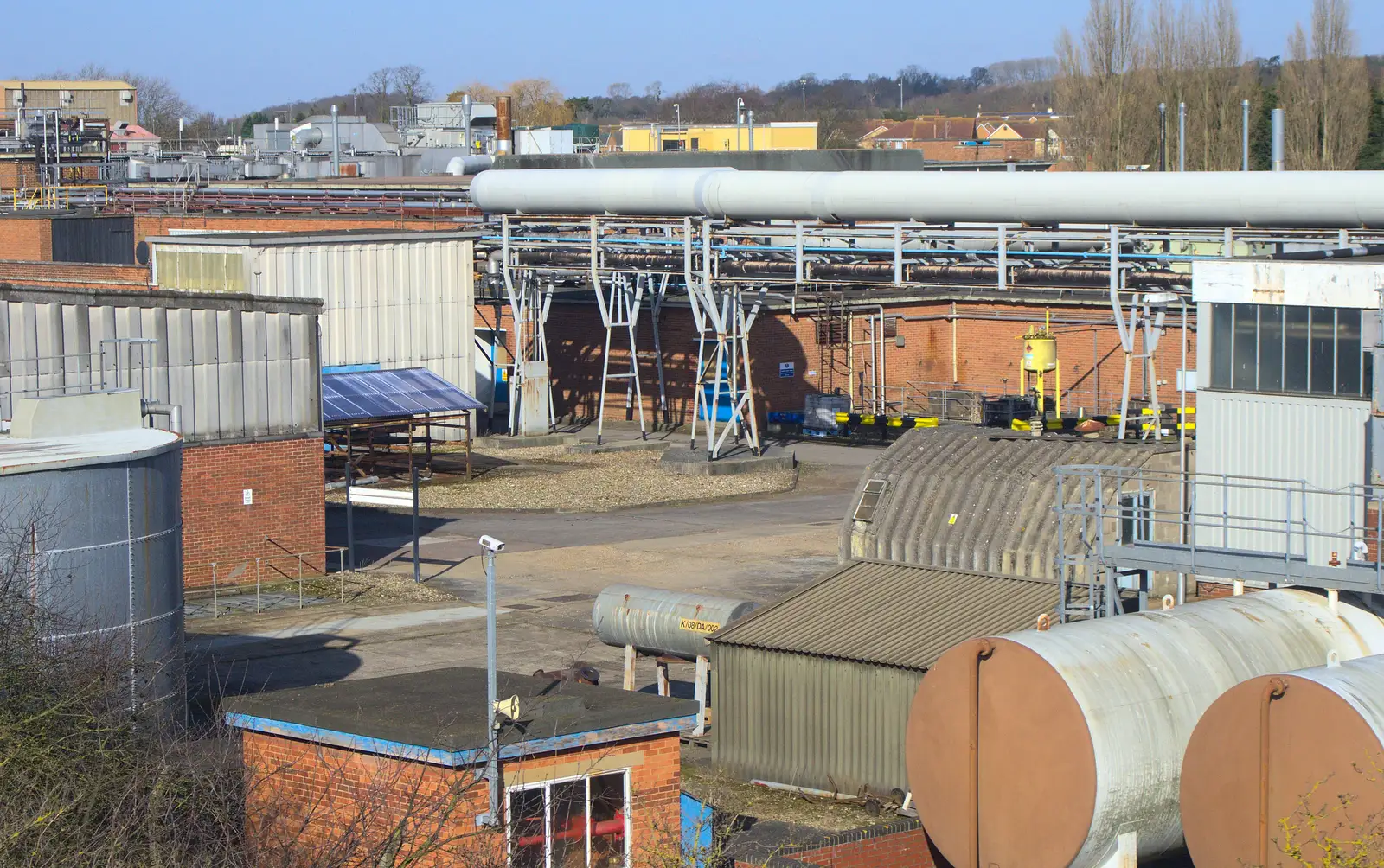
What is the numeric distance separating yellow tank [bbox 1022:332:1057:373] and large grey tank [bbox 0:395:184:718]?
28.5m

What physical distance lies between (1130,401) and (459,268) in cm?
1765

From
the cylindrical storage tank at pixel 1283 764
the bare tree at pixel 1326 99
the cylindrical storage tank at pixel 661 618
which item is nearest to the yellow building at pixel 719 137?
the bare tree at pixel 1326 99

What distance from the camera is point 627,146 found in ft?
350

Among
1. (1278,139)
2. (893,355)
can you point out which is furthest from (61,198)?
(1278,139)

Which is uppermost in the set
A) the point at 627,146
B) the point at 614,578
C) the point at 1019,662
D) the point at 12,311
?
the point at 627,146

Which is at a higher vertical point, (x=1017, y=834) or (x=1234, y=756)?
(x=1234, y=756)

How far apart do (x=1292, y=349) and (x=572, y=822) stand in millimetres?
9429

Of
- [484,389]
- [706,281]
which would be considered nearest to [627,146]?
[484,389]

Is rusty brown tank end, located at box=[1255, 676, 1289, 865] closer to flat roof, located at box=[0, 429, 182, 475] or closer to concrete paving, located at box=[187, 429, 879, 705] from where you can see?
concrete paving, located at box=[187, 429, 879, 705]

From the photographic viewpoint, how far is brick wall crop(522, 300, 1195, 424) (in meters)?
46.7

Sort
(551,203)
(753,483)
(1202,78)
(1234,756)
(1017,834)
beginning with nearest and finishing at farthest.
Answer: (1234,756)
(1017,834)
(753,483)
(551,203)
(1202,78)

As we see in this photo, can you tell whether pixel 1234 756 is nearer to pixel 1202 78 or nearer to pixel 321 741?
pixel 321 741

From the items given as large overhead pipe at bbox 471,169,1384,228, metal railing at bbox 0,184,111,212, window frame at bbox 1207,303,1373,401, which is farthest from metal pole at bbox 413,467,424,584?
metal railing at bbox 0,184,111,212

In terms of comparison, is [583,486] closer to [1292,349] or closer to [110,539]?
[110,539]
